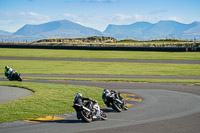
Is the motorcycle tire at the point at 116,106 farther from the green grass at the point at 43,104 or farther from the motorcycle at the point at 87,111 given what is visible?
the green grass at the point at 43,104

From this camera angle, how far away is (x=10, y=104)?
56.3 ft

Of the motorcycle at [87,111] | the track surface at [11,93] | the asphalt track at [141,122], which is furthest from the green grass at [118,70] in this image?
the motorcycle at [87,111]

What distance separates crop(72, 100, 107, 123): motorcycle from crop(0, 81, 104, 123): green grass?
2.13 metres

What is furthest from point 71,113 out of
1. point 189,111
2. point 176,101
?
point 176,101

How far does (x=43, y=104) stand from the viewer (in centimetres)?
1750

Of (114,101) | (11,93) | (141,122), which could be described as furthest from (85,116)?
(11,93)

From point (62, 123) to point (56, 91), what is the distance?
913 cm

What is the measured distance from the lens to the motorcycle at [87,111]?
13.3 metres

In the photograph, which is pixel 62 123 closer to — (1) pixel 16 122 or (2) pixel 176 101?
(1) pixel 16 122

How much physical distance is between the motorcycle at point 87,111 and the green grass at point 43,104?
2134mm

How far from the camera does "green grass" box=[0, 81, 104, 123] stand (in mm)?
14845

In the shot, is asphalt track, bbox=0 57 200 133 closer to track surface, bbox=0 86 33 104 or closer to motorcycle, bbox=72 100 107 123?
motorcycle, bbox=72 100 107 123

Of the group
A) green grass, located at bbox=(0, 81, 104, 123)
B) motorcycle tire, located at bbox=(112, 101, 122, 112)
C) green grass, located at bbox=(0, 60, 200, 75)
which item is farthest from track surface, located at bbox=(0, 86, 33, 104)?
green grass, located at bbox=(0, 60, 200, 75)

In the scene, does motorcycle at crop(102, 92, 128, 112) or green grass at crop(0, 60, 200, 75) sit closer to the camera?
motorcycle at crop(102, 92, 128, 112)
